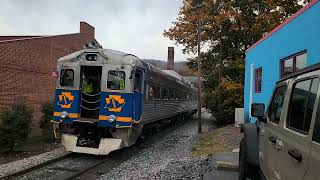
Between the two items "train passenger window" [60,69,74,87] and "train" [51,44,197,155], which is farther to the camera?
"train passenger window" [60,69,74,87]

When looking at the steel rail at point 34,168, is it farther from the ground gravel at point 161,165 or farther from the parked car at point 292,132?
the parked car at point 292,132

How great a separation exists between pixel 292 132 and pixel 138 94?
9387 mm

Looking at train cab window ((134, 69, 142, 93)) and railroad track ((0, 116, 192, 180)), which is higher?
train cab window ((134, 69, 142, 93))

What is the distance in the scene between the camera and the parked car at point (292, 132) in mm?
2949

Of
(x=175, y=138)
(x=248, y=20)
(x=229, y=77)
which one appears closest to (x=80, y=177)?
(x=175, y=138)

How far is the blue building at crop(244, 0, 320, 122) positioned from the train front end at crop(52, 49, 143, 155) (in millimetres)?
4276

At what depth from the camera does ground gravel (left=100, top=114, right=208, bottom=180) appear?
9182 millimetres

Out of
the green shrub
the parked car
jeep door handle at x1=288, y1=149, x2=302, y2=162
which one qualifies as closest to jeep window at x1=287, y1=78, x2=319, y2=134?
the parked car

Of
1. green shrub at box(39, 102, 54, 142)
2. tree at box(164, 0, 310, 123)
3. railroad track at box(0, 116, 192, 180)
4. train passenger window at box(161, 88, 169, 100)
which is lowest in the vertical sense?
railroad track at box(0, 116, 192, 180)

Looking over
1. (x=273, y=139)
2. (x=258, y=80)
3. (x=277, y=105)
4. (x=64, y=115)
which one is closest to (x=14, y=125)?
(x=64, y=115)

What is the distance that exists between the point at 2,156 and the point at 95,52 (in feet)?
14.1

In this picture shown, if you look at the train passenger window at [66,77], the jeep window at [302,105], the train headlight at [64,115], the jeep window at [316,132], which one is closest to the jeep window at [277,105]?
the jeep window at [302,105]

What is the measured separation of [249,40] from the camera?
29.4 m

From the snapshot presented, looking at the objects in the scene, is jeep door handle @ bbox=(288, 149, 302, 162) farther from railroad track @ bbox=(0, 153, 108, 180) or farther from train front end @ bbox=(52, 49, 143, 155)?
train front end @ bbox=(52, 49, 143, 155)
